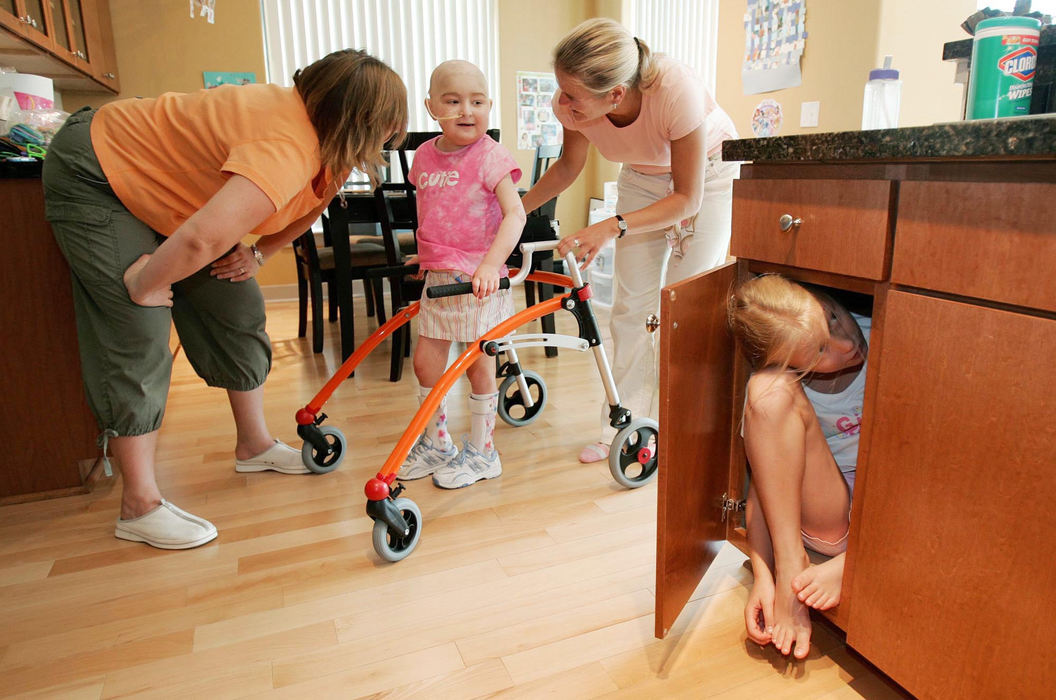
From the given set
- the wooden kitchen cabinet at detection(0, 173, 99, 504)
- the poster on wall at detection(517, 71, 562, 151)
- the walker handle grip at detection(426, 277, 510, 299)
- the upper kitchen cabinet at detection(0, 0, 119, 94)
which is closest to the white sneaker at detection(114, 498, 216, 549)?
the wooden kitchen cabinet at detection(0, 173, 99, 504)

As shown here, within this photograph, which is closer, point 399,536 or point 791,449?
point 791,449

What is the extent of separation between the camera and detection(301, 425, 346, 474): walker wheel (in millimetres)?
1782

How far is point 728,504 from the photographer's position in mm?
1194

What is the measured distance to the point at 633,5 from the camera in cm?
445

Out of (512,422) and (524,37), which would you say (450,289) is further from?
(524,37)

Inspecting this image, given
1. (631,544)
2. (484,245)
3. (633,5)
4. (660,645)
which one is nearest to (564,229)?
(633,5)

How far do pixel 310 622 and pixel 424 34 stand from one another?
14.6 ft

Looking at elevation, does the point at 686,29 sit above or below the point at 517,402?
above

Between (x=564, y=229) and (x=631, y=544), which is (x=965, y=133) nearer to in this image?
(x=631, y=544)

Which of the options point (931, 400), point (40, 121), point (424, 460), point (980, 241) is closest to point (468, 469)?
point (424, 460)

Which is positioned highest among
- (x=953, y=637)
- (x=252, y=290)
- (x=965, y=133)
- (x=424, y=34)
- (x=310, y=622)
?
(x=424, y=34)

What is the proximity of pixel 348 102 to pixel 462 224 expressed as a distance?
16.8 inches

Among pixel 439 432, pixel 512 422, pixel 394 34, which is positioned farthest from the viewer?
pixel 394 34

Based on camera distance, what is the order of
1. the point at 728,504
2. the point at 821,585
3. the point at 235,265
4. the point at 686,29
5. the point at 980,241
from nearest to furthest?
the point at 980,241 < the point at 821,585 < the point at 728,504 < the point at 235,265 < the point at 686,29
